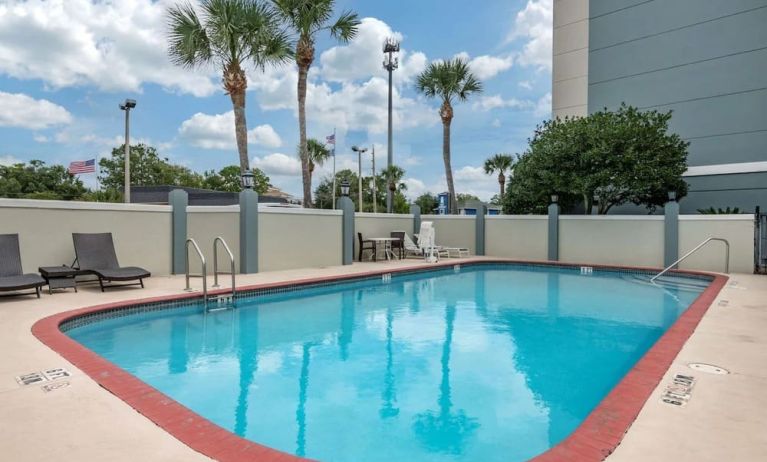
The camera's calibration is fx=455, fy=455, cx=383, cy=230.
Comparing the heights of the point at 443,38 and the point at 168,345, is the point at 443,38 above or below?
above

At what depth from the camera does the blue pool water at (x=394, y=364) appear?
10.8 feet

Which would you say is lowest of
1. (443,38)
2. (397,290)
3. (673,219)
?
(397,290)

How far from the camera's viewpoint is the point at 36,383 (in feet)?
11.0

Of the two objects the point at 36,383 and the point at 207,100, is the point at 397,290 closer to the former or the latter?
the point at 36,383

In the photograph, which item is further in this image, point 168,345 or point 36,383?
Result: point 168,345

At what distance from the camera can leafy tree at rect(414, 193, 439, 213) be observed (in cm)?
5109

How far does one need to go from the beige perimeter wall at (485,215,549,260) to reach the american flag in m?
14.8

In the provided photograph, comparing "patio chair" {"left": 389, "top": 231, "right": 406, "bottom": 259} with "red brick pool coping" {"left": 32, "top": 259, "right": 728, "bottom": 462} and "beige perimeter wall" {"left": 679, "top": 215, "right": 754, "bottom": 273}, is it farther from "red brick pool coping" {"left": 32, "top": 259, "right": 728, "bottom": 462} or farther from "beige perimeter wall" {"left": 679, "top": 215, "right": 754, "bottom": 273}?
"red brick pool coping" {"left": 32, "top": 259, "right": 728, "bottom": 462}

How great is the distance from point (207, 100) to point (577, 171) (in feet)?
61.9

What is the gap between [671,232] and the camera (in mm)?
13414

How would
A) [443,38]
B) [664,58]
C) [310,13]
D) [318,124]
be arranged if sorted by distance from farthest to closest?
[318,124] → [443,38] → [664,58] → [310,13]

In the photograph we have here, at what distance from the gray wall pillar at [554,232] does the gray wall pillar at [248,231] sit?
32.8ft

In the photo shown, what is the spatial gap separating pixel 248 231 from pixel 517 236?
9.88 meters

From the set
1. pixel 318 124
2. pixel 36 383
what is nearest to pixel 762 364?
pixel 36 383
